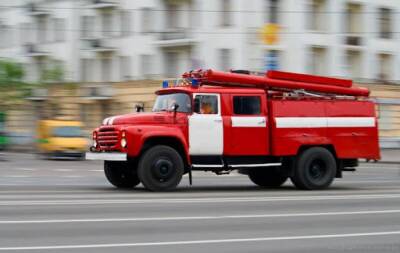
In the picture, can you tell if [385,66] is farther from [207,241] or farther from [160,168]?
[207,241]

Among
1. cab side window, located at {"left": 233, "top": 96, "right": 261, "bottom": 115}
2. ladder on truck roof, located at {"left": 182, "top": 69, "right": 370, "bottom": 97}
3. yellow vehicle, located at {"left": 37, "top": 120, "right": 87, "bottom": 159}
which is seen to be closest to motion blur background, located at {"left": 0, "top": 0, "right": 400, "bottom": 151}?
yellow vehicle, located at {"left": 37, "top": 120, "right": 87, "bottom": 159}

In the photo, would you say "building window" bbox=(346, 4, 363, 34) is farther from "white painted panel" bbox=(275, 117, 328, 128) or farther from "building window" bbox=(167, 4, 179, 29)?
"white painted panel" bbox=(275, 117, 328, 128)

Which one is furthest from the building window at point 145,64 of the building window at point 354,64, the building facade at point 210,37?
the building window at point 354,64

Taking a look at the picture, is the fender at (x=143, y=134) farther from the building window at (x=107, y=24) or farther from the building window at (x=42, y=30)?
the building window at (x=42, y=30)

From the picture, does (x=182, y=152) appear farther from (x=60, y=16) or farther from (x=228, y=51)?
(x=60, y=16)

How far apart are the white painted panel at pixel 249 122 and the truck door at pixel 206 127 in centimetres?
39

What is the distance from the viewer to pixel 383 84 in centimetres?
5066

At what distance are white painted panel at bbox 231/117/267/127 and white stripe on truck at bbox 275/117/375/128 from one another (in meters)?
0.36

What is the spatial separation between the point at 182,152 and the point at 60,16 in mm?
40397

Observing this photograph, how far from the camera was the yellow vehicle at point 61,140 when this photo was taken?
4084 cm

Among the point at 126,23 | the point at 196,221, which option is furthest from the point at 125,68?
the point at 196,221

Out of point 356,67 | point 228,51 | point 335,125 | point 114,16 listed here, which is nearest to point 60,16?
point 114,16

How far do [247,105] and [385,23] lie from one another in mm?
35348

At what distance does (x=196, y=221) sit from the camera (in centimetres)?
1197
